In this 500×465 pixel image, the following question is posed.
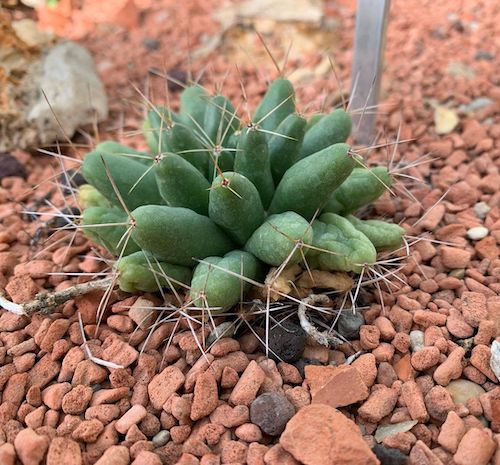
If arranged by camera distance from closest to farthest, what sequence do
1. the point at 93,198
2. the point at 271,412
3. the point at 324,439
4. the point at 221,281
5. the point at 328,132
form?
the point at 324,439 → the point at 271,412 → the point at 221,281 → the point at 328,132 → the point at 93,198

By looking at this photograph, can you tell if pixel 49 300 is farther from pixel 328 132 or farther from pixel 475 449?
pixel 475 449

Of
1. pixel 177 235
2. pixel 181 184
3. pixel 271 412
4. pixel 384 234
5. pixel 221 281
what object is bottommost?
pixel 271 412

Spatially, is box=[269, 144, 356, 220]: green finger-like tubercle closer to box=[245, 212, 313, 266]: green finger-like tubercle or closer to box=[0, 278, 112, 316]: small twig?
box=[245, 212, 313, 266]: green finger-like tubercle

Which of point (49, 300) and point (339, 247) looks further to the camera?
point (49, 300)

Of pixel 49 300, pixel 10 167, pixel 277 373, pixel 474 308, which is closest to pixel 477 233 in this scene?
pixel 474 308

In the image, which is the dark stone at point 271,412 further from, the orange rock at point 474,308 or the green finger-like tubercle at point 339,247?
the orange rock at point 474,308

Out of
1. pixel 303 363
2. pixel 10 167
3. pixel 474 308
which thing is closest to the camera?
pixel 303 363

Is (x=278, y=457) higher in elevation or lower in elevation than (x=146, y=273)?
lower

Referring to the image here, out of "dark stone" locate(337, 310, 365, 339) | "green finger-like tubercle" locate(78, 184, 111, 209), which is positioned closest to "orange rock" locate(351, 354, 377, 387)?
"dark stone" locate(337, 310, 365, 339)
